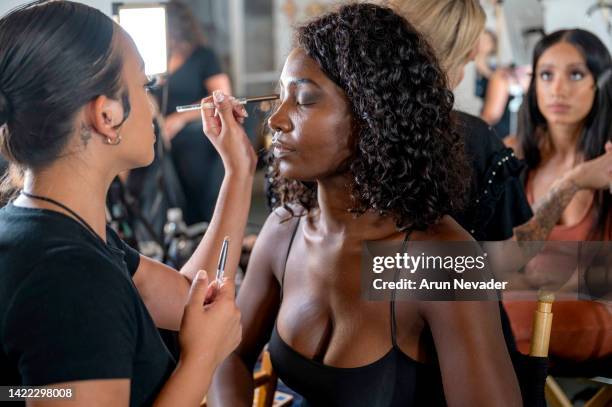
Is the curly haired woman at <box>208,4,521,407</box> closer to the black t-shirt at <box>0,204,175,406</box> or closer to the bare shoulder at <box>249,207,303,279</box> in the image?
the bare shoulder at <box>249,207,303,279</box>

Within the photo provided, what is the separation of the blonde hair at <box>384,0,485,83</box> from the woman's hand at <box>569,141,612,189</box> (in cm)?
54

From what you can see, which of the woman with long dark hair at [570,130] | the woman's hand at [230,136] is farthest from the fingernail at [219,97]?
the woman with long dark hair at [570,130]

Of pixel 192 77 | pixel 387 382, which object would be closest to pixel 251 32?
pixel 192 77

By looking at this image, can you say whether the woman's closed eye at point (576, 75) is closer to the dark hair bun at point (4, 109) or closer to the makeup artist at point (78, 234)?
the makeup artist at point (78, 234)

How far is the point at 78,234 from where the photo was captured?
2.72 ft

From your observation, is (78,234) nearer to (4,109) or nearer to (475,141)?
(4,109)

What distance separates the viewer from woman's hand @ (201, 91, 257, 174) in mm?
1289

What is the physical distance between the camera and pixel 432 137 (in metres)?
1.20

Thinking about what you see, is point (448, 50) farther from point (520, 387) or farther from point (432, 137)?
point (520, 387)

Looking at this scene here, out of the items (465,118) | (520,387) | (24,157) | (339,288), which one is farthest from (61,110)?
(465,118)

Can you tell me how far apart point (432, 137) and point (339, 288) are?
301mm

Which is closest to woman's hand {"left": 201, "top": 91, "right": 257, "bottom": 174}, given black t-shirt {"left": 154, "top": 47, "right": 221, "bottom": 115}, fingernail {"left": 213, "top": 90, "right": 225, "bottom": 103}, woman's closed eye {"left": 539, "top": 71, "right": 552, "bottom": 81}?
fingernail {"left": 213, "top": 90, "right": 225, "bottom": 103}

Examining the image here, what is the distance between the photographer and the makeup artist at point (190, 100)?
385 cm

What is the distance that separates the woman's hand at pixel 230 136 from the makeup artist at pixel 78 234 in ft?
1.08
